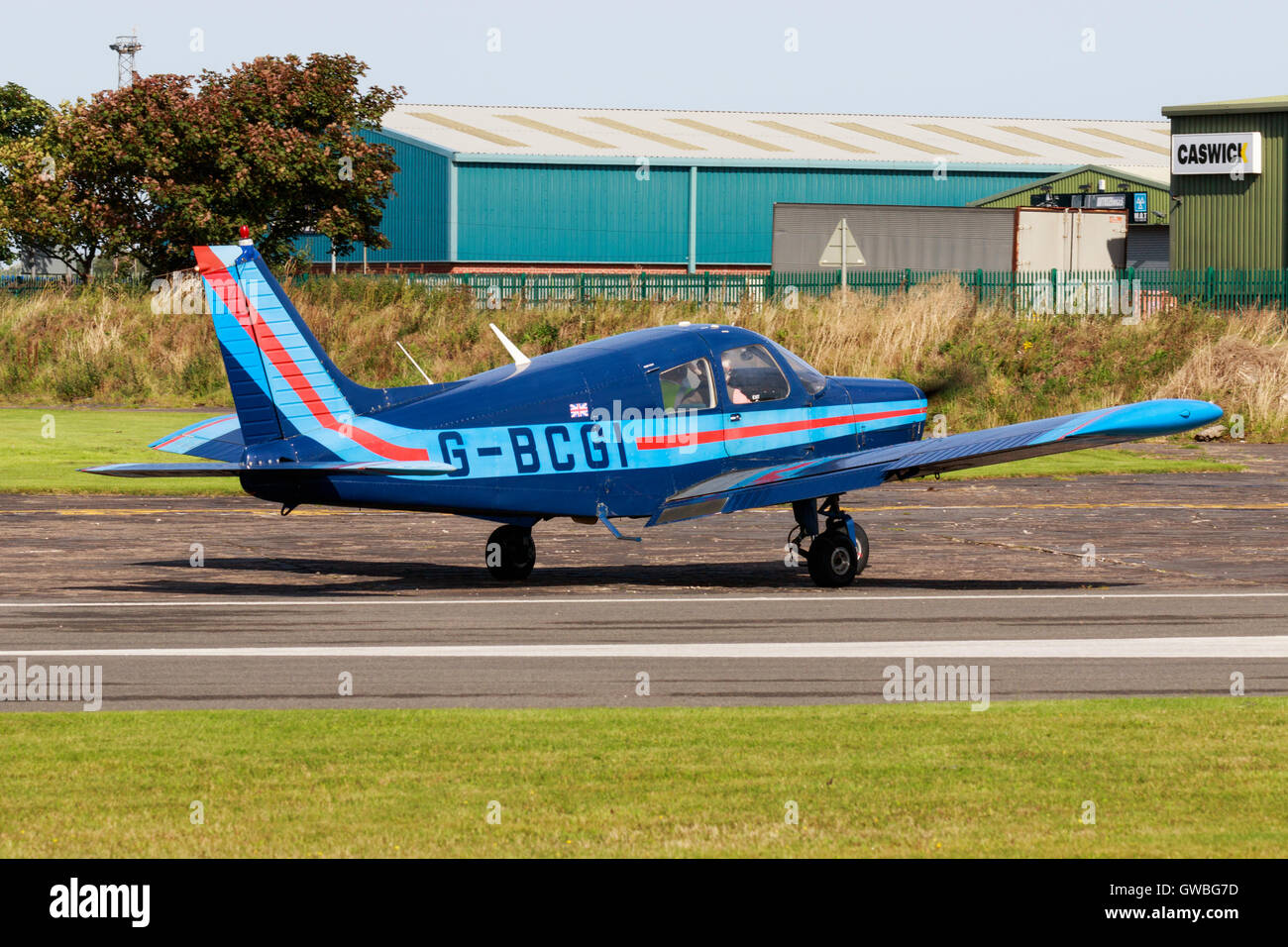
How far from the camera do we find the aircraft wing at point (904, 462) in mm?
15586

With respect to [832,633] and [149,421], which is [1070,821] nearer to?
[832,633]

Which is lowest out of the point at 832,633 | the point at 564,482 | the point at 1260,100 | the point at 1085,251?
the point at 832,633

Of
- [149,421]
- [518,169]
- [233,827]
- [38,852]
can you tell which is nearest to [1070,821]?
[233,827]

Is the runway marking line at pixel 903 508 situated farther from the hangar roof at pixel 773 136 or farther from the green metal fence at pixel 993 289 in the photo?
the hangar roof at pixel 773 136

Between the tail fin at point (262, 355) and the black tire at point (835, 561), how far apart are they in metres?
5.18

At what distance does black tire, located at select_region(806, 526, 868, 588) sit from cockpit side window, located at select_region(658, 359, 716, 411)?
189cm

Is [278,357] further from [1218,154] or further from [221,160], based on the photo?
[1218,154]

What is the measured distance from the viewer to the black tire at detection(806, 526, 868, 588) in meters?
17.4

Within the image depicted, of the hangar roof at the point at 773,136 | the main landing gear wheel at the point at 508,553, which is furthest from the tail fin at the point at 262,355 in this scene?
the hangar roof at the point at 773,136

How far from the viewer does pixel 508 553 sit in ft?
58.3

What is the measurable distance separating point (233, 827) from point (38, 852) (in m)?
0.87

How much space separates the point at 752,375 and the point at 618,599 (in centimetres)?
280
